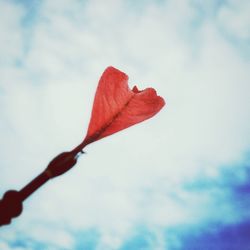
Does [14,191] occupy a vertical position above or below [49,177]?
below

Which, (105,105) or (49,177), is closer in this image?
(49,177)

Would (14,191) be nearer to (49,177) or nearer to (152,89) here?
(49,177)

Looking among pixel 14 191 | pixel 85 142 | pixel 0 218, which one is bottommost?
pixel 0 218

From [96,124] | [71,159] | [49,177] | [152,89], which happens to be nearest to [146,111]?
[152,89]

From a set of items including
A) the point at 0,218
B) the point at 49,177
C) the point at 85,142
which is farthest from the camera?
the point at 85,142

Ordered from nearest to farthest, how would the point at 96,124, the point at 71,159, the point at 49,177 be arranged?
the point at 49,177, the point at 71,159, the point at 96,124
